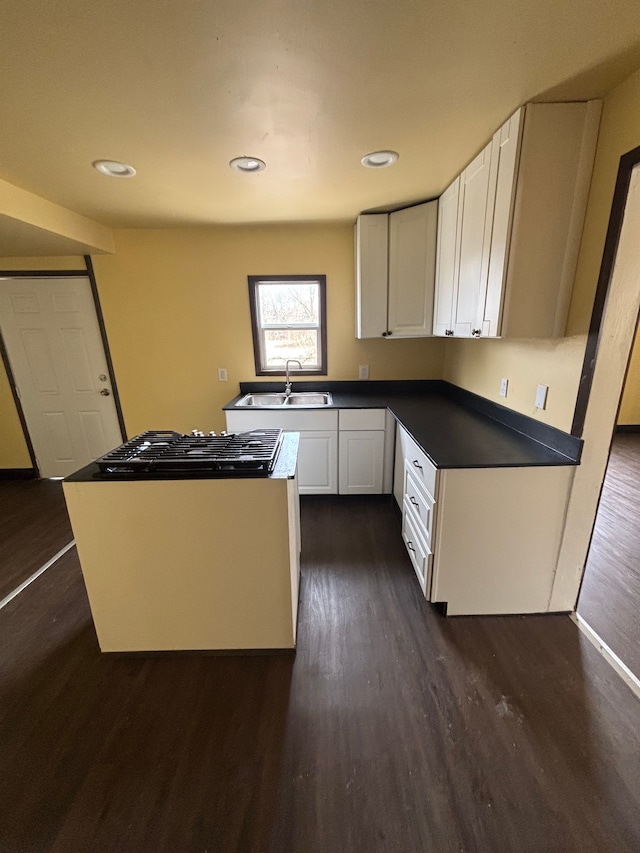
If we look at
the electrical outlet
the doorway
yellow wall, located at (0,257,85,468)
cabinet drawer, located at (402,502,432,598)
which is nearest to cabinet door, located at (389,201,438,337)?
the electrical outlet

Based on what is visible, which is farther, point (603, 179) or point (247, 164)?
point (247, 164)

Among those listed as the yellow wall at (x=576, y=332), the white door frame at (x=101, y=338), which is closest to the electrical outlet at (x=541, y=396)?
the yellow wall at (x=576, y=332)

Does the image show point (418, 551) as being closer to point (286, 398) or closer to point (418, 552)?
point (418, 552)

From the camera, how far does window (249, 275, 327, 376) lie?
3070 mm

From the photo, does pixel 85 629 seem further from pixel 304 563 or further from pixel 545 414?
pixel 545 414

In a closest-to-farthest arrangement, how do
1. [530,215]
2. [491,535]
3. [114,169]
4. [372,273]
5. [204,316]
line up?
[530,215] → [491,535] → [114,169] → [372,273] → [204,316]

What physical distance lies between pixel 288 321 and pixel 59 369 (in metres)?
2.23

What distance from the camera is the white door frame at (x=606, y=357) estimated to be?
4.14 feet

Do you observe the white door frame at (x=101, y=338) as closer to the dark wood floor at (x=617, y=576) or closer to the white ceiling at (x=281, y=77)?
the white ceiling at (x=281, y=77)

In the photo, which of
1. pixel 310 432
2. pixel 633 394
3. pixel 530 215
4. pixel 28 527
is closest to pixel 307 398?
pixel 310 432

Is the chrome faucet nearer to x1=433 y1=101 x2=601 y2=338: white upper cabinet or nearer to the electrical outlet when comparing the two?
x1=433 y1=101 x2=601 y2=338: white upper cabinet

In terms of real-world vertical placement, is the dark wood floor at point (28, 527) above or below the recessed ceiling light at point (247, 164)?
below

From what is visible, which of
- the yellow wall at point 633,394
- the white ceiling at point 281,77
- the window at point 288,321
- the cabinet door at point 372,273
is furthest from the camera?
the yellow wall at point 633,394

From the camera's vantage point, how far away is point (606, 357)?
139cm
